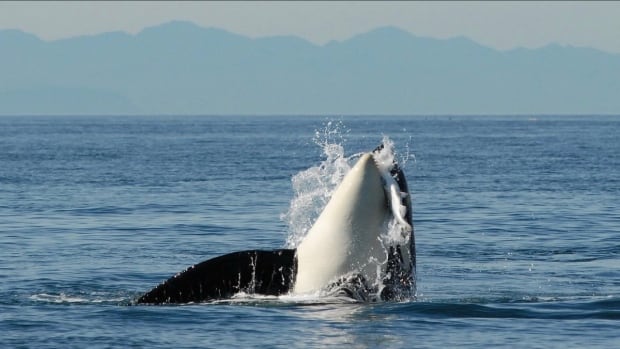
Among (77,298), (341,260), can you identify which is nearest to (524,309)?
→ (341,260)

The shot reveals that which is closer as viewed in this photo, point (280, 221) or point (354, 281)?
point (354, 281)

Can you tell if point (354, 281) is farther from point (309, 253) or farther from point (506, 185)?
point (506, 185)

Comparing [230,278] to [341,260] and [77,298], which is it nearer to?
[341,260]

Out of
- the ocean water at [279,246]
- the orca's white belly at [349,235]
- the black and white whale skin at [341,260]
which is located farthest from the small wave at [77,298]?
the orca's white belly at [349,235]

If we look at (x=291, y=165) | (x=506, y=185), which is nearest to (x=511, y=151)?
(x=291, y=165)

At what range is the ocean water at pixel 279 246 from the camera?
1802 centimetres

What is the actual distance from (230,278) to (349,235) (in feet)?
5.56

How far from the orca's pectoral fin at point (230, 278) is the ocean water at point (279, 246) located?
29 cm

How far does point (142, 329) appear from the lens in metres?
18.1

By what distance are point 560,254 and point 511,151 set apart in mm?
63972

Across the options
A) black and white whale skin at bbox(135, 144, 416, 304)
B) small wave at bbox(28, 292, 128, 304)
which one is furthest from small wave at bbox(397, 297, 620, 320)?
small wave at bbox(28, 292, 128, 304)

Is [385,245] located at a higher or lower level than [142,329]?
higher

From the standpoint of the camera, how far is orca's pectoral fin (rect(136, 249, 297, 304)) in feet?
59.1

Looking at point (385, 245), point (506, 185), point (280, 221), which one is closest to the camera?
point (385, 245)
